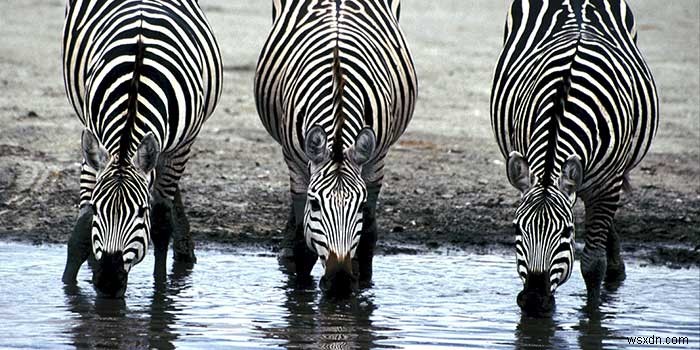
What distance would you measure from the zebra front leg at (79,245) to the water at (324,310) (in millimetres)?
109

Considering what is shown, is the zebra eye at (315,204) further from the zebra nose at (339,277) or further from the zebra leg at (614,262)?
the zebra leg at (614,262)

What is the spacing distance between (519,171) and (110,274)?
7.36ft

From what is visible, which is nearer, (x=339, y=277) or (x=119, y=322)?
(x=339, y=277)

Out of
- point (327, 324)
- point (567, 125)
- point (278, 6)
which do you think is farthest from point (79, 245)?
point (567, 125)

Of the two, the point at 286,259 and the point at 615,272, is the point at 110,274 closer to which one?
the point at 286,259

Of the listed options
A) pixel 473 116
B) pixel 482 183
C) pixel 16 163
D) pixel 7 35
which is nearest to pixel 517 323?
pixel 482 183

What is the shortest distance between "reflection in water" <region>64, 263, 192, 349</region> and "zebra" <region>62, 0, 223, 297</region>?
8.6 inches

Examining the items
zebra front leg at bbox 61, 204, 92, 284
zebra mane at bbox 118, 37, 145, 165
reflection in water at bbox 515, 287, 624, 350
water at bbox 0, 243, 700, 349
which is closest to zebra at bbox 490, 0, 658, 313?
reflection in water at bbox 515, 287, 624, 350

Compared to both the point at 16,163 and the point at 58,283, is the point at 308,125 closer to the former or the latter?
the point at 58,283

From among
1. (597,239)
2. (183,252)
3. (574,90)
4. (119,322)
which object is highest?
(574,90)

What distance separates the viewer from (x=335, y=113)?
7.67 metres

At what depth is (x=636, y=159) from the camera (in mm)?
8414

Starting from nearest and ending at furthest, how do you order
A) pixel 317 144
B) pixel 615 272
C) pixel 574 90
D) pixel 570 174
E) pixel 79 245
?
pixel 570 174, pixel 317 144, pixel 574 90, pixel 79 245, pixel 615 272

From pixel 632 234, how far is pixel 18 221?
4719 millimetres
